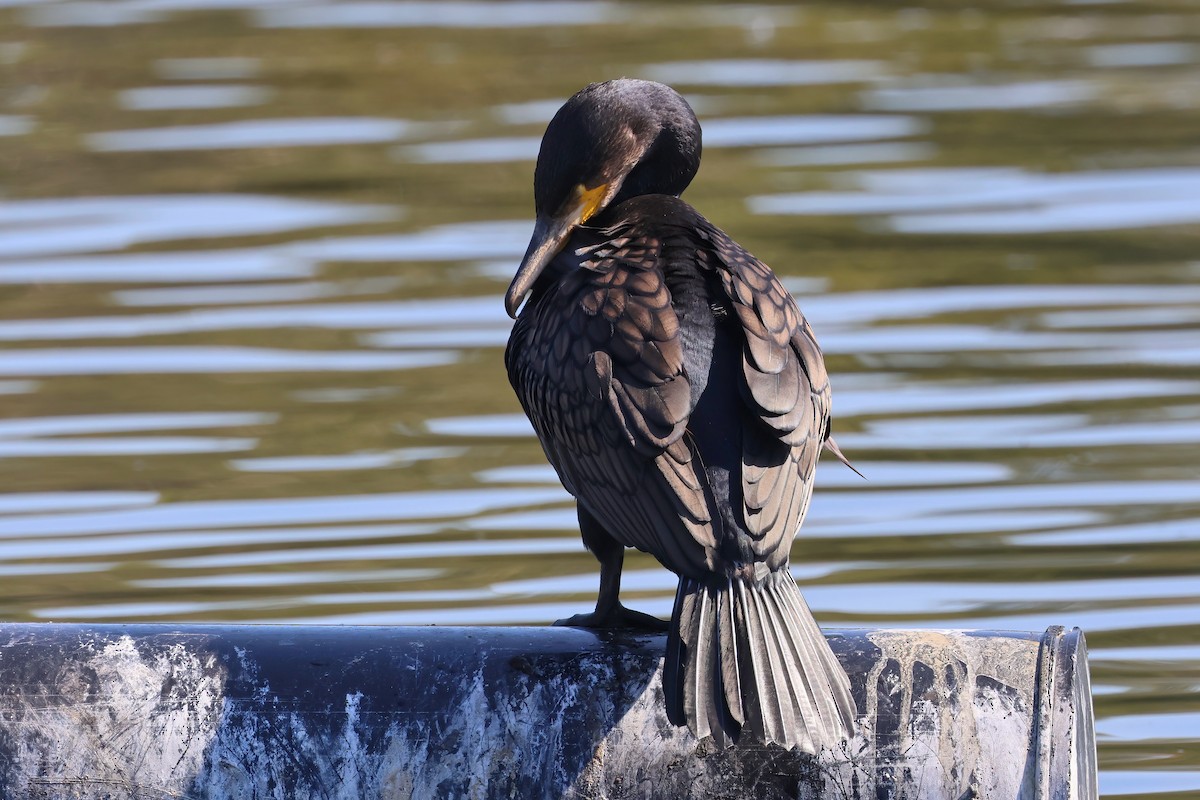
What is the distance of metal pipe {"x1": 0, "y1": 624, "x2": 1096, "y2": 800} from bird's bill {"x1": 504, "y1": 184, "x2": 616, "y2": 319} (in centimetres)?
78

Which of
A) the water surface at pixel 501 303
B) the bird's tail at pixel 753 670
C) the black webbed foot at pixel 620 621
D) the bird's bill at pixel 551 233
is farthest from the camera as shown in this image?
the water surface at pixel 501 303

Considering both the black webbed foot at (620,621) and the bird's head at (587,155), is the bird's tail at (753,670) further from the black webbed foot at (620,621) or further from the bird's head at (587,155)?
the bird's head at (587,155)

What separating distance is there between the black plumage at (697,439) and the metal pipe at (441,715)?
0.15 m

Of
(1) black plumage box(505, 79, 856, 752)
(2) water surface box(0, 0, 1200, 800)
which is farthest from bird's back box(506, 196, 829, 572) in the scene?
(2) water surface box(0, 0, 1200, 800)

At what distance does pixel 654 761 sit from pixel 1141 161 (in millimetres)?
6763

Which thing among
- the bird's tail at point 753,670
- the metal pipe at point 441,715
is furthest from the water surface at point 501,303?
the bird's tail at point 753,670

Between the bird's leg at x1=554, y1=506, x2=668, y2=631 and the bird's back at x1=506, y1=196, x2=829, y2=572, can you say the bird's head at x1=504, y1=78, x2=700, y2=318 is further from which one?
the bird's leg at x1=554, y1=506, x2=668, y2=631

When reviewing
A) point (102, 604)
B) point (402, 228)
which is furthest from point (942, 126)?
point (102, 604)

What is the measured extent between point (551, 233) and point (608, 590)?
2.46 ft

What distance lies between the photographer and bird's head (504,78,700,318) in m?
4.08

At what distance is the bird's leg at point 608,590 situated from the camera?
3791mm

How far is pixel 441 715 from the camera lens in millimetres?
3400

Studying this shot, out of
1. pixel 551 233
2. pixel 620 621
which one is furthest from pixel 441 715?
pixel 551 233

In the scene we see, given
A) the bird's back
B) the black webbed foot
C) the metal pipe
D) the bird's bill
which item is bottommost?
the metal pipe
